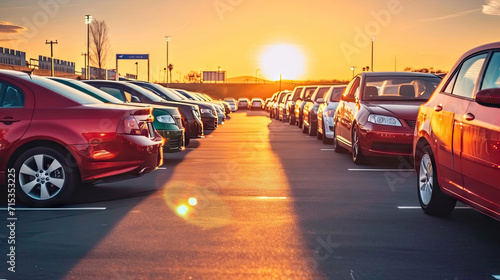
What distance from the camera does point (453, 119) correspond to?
698 centimetres

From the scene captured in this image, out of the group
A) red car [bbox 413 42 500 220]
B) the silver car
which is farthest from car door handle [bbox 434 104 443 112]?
the silver car

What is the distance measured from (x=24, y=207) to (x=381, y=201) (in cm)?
417

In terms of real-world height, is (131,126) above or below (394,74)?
below

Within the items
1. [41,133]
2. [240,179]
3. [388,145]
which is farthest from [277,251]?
[388,145]

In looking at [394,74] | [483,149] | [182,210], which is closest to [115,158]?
[182,210]

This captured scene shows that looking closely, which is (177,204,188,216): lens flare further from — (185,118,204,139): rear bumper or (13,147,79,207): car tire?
(185,118,204,139): rear bumper

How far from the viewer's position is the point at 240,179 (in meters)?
10.9

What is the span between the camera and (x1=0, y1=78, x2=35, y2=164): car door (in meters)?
8.30

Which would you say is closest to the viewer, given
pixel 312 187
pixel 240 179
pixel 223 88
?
pixel 312 187

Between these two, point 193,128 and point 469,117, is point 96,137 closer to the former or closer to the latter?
point 469,117

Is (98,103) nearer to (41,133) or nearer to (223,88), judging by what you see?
(41,133)

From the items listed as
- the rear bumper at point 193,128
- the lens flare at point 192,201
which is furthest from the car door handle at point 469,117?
the rear bumper at point 193,128

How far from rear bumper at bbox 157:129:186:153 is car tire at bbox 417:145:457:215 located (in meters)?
6.28

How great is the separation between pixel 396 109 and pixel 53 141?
21.5 ft
